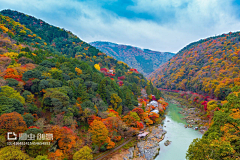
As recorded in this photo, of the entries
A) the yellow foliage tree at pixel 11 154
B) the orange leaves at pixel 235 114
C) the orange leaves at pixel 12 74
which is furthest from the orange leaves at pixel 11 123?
the orange leaves at pixel 235 114

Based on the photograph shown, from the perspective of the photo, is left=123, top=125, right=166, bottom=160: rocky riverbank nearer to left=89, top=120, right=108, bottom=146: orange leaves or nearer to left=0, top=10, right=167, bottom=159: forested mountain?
left=0, top=10, right=167, bottom=159: forested mountain

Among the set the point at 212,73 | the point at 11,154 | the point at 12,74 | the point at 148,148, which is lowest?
the point at 148,148

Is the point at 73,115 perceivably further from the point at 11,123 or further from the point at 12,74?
the point at 12,74

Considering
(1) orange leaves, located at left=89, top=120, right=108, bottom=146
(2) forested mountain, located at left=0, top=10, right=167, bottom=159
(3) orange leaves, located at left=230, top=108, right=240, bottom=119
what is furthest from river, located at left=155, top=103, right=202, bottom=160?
(3) orange leaves, located at left=230, top=108, right=240, bottom=119

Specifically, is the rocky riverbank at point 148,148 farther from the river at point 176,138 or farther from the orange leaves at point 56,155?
the orange leaves at point 56,155

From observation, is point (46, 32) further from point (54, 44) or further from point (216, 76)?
point (216, 76)

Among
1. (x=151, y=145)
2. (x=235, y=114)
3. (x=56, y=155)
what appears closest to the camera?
(x=235, y=114)

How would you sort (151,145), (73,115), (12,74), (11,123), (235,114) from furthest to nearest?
(151,145) → (73,115) → (12,74) → (11,123) → (235,114)

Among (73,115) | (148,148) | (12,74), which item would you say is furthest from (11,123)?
(148,148)
